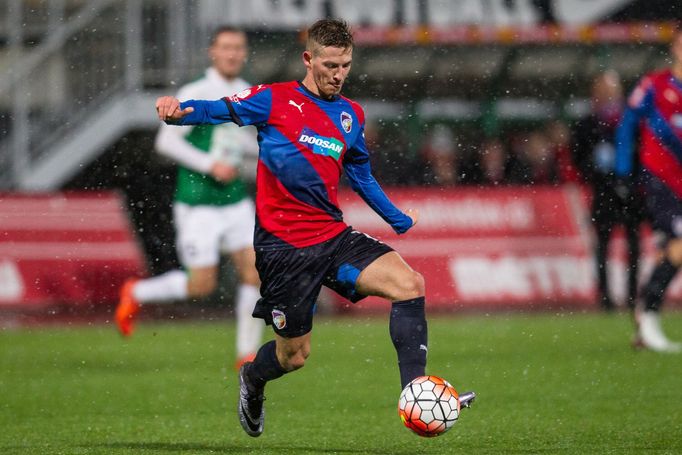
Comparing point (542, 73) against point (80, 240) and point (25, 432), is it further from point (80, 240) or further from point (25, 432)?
point (25, 432)

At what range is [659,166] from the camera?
33.9 ft

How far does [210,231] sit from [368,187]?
3156mm

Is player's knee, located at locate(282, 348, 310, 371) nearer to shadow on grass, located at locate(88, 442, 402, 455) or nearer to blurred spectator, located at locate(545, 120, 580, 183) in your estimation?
shadow on grass, located at locate(88, 442, 402, 455)

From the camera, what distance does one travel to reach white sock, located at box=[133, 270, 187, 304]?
31.1ft

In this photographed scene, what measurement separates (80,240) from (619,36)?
9.39 m

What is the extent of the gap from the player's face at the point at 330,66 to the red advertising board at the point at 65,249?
765 cm

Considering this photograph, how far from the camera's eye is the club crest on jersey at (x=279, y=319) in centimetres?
610

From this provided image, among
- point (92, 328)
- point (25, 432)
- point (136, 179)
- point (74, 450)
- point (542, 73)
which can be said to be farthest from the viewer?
point (542, 73)

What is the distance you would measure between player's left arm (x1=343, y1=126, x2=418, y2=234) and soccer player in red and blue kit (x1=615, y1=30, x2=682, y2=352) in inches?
171

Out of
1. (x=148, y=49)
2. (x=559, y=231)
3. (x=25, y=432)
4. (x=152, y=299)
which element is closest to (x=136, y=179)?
(x=148, y=49)

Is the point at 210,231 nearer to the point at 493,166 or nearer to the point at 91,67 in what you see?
the point at 493,166

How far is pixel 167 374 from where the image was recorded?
369 inches

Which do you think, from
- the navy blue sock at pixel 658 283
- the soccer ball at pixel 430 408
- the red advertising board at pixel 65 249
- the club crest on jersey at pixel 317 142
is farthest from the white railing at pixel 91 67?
the soccer ball at pixel 430 408

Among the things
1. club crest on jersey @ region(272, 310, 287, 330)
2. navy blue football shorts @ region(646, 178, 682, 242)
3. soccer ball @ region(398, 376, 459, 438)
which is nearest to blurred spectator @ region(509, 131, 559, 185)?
navy blue football shorts @ region(646, 178, 682, 242)
